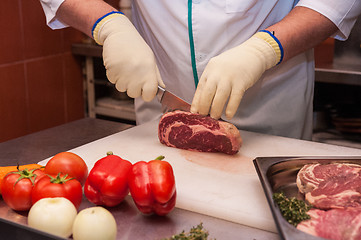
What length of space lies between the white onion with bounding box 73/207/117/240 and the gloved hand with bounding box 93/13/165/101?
69 cm

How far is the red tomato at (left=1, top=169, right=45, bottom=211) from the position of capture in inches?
43.7

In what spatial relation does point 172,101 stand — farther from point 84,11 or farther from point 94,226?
point 94,226

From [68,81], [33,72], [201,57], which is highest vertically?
[201,57]

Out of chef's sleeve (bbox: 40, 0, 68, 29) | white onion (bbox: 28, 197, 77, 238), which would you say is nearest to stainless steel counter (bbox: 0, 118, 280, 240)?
white onion (bbox: 28, 197, 77, 238)

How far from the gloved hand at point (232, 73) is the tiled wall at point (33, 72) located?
1.66 meters

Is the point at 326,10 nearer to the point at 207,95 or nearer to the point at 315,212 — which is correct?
the point at 207,95

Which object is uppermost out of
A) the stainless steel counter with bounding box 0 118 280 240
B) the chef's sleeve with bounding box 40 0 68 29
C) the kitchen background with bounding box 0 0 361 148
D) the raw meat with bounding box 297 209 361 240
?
the chef's sleeve with bounding box 40 0 68 29

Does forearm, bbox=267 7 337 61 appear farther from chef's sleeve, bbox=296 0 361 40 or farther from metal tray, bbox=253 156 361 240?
metal tray, bbox=253 156 361 240

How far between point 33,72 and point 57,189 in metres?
Answer: 2.03

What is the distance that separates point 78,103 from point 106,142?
1.81 metres

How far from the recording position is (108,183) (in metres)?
1.12

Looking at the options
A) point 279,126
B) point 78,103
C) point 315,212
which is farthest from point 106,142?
point 78,103

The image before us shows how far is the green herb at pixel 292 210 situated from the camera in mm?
1011

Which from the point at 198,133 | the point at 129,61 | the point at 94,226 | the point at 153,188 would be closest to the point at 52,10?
the point at 129,61
